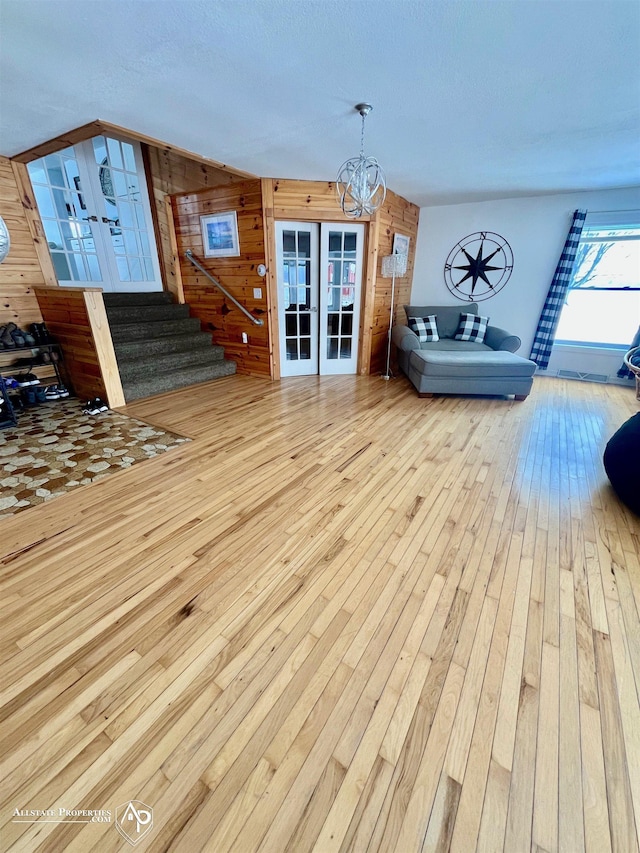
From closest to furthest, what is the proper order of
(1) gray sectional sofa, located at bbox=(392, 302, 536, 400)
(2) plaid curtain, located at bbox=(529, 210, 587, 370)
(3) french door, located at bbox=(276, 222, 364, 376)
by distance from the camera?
(1) gray sectional sofa, located at bbox=(392, 302, 536, 400) < (3) french door, located at bbox=(276, 222, 364, 376) < (2) plaid curtain, located at bbox=(529, 210, 587, 370)

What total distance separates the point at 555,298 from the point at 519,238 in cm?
100

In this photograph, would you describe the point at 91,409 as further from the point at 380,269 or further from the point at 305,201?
the point at 380,269

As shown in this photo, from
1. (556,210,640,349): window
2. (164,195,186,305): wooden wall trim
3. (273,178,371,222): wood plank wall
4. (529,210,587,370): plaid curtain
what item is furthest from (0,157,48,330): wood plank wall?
(556,210,640,349): window

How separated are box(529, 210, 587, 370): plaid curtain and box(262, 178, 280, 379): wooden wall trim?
12.5 ft

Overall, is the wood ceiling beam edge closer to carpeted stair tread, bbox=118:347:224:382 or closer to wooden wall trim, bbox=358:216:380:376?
wooden wall trim, bbox=358:216:380:376

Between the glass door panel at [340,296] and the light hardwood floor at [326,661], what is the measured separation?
2.76 meters

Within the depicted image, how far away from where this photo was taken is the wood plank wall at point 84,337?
3.24 m

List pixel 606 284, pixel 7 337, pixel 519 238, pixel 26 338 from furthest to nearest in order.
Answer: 1. pixel 519 238
2. pixel 606 284
3. pixel 26 338
4. pixel 7 337

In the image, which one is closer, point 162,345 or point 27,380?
point 27,380

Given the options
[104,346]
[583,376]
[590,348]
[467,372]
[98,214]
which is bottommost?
[583,376]

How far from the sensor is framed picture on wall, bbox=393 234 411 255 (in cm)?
489

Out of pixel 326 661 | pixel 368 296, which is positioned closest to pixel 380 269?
pixel 368 296

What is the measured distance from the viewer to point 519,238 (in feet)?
16.0

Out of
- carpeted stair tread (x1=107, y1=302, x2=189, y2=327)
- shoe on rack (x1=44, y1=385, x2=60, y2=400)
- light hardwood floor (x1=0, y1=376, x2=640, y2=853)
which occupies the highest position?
carpeted stair tread (x1=107, y1=302, x2=189, y2=327)
